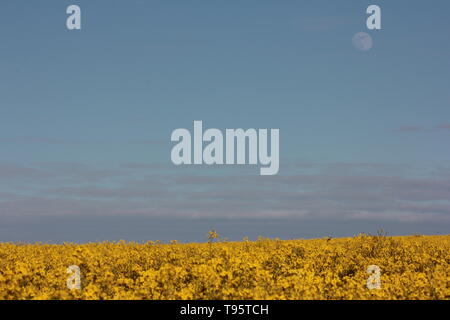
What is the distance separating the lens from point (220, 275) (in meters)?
12.6

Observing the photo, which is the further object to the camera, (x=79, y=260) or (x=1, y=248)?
(x=1, y=248)

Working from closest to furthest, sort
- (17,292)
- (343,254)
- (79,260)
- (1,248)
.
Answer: (17,292)
(79,260)
(343,254)
(1,248)

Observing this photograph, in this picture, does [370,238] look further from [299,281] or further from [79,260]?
[79,260]

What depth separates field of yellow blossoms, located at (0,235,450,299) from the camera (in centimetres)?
1186

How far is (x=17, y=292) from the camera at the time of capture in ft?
38.1

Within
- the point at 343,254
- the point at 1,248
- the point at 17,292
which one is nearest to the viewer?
the point at 17,292

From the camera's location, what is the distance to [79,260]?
14.3m

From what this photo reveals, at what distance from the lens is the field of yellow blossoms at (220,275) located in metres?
11.9

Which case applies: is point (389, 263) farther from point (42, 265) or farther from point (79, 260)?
Answer: point (42, 265)
